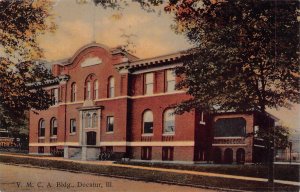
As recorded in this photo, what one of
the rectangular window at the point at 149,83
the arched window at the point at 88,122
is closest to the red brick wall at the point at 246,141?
the rectangular window at the point at 149,83

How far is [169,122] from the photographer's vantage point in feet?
50.7

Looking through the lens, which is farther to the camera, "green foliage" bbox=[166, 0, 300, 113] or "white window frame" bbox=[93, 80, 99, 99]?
"white window frame" bbox=[93, 80, 99, 99]

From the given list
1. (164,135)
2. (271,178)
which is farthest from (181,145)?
(271,178)

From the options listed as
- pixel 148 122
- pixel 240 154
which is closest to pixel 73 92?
pixel 148 122

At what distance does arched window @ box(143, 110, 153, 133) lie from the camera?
15.5 m

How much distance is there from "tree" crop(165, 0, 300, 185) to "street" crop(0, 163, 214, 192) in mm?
2742

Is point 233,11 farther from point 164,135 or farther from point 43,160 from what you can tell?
point 43,160

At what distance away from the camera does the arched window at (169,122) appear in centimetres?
1541

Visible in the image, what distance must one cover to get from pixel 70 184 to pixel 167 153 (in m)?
5.35

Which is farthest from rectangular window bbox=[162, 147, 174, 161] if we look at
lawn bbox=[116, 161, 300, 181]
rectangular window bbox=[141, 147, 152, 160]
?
rectangular window bbox=[141, 147, 152, 160]

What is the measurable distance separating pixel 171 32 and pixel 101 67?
5.72 metres

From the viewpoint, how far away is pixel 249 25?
10359 mm

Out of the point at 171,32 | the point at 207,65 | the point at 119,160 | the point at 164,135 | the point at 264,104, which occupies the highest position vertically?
the point at 171,32

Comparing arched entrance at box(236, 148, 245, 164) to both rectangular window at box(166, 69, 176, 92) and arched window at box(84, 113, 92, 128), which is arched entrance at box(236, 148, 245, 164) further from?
arched window at box(84, 113, 92, 128)
